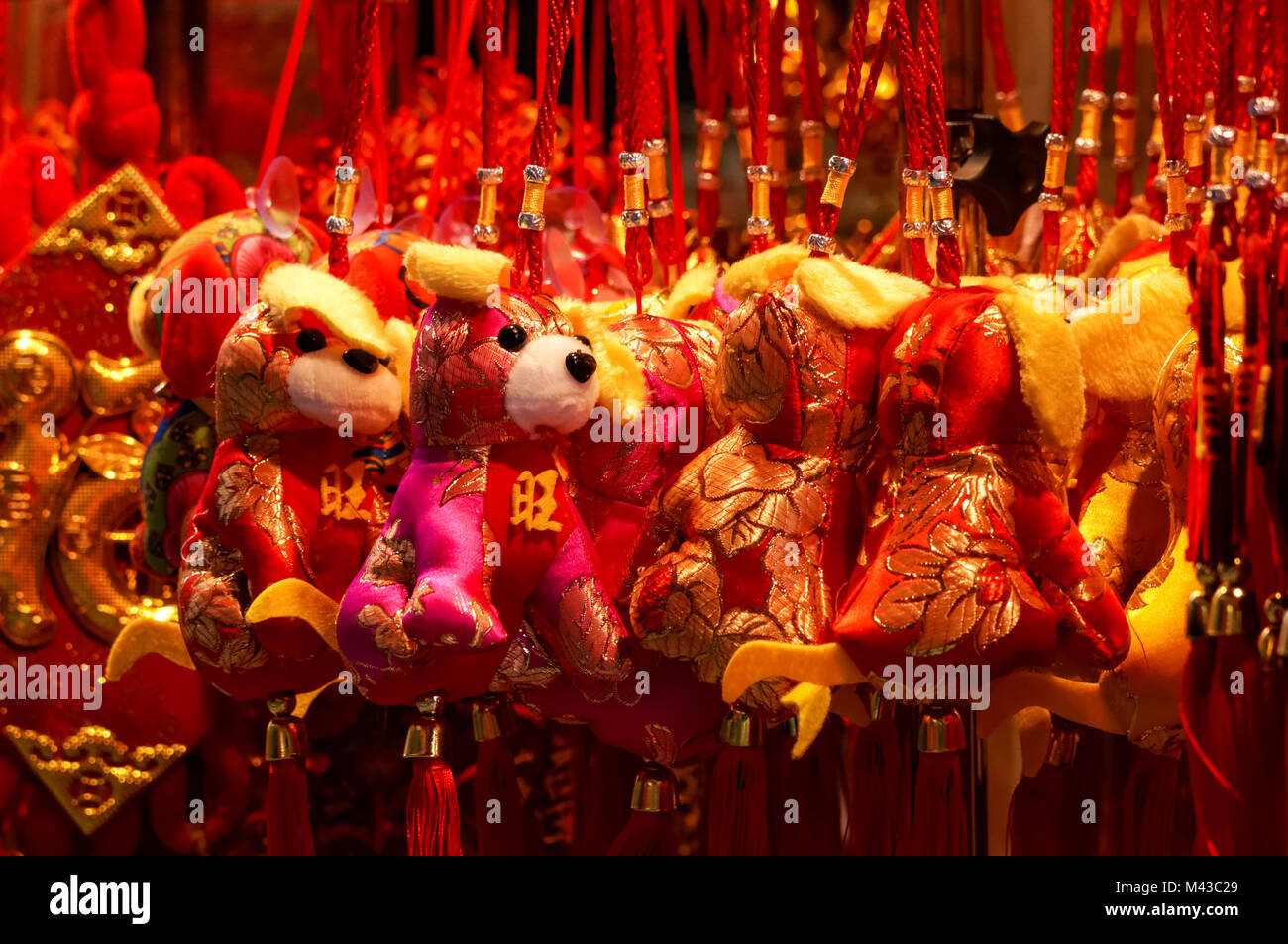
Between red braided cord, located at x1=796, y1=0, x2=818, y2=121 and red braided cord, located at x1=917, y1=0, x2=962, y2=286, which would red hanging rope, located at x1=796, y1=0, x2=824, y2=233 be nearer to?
red braided cord, located at x1=796, y1=0, x2=818, y2=121

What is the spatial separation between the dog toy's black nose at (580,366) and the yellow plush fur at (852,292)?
0.12 m

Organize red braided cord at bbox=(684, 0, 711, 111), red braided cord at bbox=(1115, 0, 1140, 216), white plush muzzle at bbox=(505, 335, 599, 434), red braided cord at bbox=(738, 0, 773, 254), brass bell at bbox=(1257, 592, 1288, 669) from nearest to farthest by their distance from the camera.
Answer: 1. brass bell at bbox=(1257, 592, 1288, 669)
2. white plush muzzle at bbox=(505, 335, 599, 434)
3. red braided cord at bbox=(738, 0, 773, 254)
4. red braided cord at bbox=(1115, 0, 1140, 216)
5. red braided cord at bbox=(684, 0, 711, 111)

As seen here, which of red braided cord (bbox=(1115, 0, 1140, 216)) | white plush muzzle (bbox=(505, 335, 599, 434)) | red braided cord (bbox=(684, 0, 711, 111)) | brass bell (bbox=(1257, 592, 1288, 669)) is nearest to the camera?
brass bell (bbox=(1257, 592, 1288, 669))

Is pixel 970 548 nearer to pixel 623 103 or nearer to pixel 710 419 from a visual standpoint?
pixel 710 419

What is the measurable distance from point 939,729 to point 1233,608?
179 mm

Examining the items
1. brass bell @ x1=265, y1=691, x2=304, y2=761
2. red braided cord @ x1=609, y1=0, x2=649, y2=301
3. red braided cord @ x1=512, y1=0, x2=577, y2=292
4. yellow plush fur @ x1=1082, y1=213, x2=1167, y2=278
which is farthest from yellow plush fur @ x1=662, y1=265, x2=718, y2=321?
brass bell @ x1=265, y1=691, x2=304, y2=761

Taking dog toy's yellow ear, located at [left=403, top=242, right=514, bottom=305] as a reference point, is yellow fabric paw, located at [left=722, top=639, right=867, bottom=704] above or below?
below

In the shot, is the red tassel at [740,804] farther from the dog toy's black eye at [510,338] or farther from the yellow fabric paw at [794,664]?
the dog toy's black eye at [510,338]

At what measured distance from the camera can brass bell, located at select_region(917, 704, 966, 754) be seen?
0.87m

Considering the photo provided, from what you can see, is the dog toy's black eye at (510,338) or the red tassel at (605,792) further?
the red tassel at (605,792)

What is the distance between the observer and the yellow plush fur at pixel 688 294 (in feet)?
3.38

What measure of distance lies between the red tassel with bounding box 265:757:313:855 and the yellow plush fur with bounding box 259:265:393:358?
270 mm

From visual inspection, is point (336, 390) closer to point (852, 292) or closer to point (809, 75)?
point (852, 292)

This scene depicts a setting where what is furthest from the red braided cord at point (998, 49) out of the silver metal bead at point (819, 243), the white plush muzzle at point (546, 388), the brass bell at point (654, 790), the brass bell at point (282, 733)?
the brass bell at point (282, 733)
